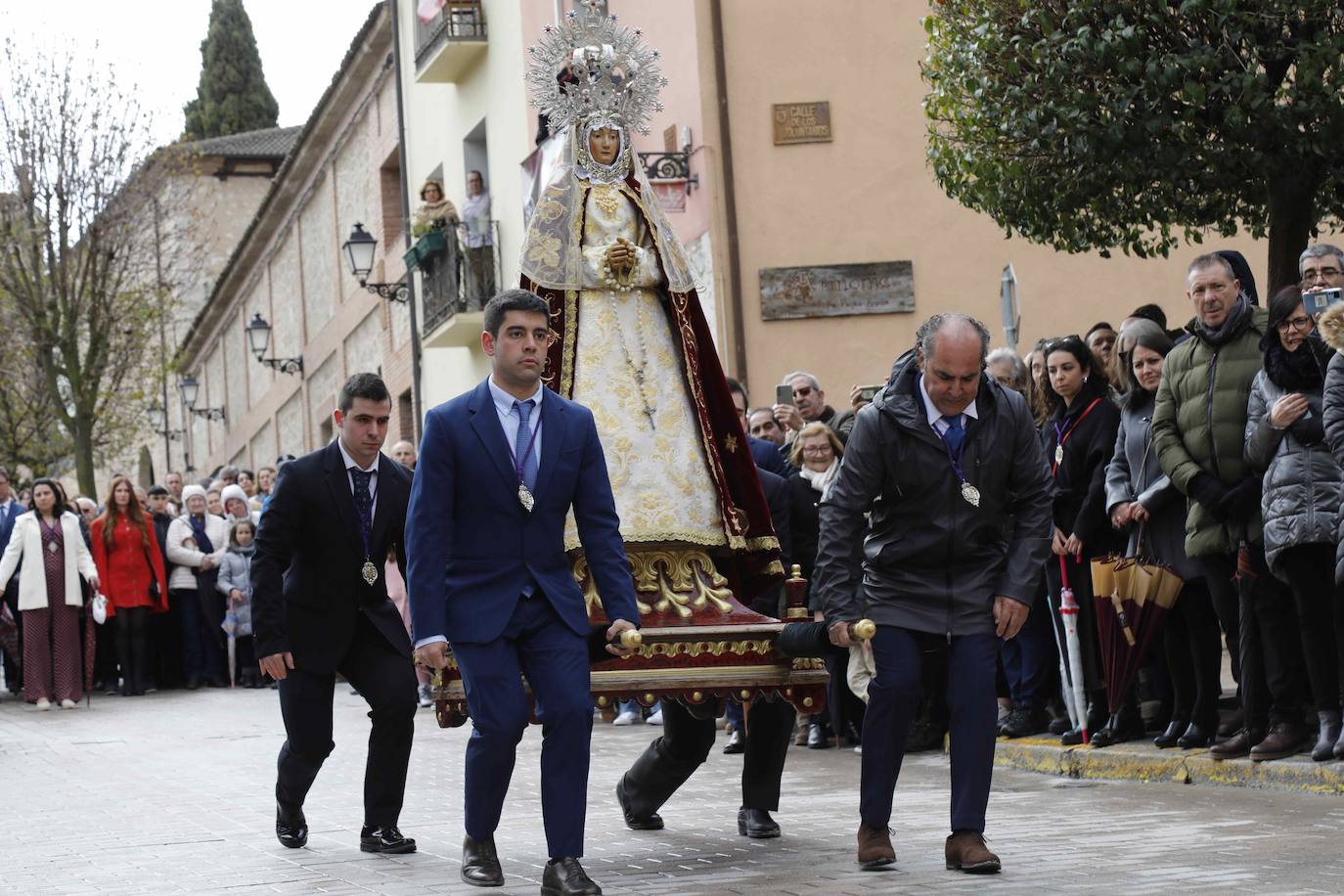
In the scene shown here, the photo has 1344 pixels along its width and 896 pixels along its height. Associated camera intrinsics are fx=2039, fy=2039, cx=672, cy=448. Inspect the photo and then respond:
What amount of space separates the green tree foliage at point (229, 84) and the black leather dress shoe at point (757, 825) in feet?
212

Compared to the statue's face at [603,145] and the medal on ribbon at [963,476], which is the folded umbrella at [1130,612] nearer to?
the medal on ribbon at [963,476]

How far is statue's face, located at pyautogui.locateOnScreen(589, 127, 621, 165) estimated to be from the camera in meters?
8.79

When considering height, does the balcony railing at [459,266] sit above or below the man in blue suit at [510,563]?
above

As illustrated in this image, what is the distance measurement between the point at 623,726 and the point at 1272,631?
21.3 feet

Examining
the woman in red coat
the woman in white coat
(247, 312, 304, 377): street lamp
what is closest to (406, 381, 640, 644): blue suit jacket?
the woman in white coat

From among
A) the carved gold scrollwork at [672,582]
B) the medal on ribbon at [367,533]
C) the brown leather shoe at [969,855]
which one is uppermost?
the medal on ribbon at [367,533]

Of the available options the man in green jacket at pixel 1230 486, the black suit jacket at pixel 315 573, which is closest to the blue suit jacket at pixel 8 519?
the black suit jacket at pixel 315 573

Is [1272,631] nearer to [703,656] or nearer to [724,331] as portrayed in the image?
[703,656]

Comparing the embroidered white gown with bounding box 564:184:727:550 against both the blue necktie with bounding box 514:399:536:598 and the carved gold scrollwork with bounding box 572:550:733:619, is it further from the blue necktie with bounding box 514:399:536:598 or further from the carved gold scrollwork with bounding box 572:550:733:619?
the blue necktie with bounding box 514:399:536:598

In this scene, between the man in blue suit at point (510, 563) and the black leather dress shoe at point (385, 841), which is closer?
the man in blue suit at point (510, 563)

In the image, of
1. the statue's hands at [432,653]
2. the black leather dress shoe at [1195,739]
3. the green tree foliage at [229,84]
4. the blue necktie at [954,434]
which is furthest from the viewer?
the green tree foliage at [229,84]

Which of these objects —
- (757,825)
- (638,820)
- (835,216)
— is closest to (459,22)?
(835,216)

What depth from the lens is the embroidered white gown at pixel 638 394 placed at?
8469 mm

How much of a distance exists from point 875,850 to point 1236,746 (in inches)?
126
